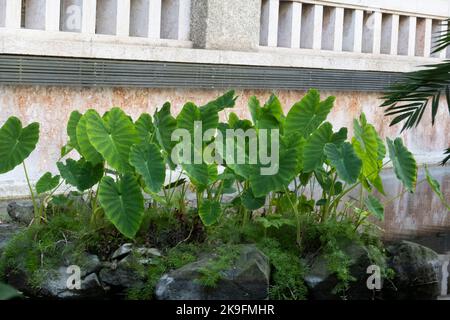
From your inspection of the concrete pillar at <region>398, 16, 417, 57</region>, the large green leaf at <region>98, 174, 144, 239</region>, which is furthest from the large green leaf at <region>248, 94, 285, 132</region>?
the concrete pillar at <region>398, 16, 417, 57</region>

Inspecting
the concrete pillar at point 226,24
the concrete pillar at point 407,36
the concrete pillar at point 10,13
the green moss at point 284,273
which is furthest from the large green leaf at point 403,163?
the concrete pillar at point 407,36

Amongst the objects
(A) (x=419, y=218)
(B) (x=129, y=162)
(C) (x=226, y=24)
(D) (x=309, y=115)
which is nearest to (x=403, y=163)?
(D) (x=309, y=115)

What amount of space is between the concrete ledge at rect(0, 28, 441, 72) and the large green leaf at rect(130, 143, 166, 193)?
2.64 meters

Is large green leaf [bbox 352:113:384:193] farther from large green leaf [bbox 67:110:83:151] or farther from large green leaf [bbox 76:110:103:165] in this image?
large green leaf [bbox 67:110:83:151]

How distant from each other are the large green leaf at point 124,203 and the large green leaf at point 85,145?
0.85 feet

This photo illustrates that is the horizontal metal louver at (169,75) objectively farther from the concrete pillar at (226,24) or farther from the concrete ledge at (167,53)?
the concrete pillar at (226,24)

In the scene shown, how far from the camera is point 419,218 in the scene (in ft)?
24.2

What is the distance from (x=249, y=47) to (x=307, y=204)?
4.01 meters

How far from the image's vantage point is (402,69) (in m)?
10.9

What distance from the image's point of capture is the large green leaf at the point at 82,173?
15.5 feet

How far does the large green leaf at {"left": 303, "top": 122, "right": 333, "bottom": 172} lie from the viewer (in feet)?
15.7

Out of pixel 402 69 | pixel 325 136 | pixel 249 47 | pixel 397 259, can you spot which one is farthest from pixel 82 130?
pixel 402 69

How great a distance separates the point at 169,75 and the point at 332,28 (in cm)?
271

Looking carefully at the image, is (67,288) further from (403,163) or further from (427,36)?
(427,36)
